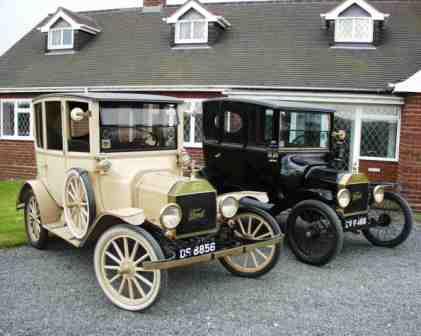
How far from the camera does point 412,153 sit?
919 centimetres

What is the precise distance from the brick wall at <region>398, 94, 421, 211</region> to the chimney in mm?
10984

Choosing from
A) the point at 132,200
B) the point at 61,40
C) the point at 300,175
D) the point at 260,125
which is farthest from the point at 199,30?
the point at 132,200

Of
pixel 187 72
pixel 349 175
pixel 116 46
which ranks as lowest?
pixel 349 175

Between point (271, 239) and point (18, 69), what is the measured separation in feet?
43.8

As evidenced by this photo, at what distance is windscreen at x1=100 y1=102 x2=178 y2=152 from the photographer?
4.77 meters

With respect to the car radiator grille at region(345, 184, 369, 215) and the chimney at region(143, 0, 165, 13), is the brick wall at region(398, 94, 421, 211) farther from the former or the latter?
the chimney at region(143, 0, 165, 13)

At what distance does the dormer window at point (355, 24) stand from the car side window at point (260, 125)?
7892 millimetres

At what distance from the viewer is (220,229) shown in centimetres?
483

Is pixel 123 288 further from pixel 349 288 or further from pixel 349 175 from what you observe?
pixel 349 175

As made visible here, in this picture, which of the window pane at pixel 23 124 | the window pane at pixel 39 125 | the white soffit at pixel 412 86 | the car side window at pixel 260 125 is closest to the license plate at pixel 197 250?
the car side window at pixel 260 125

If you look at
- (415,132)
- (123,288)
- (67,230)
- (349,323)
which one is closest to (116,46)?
(415,132)

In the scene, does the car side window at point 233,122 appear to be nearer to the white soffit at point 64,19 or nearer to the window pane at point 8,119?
the window pane at point 8,119

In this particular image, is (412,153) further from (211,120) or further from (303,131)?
(211,120)

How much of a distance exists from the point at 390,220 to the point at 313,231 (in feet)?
5.07
